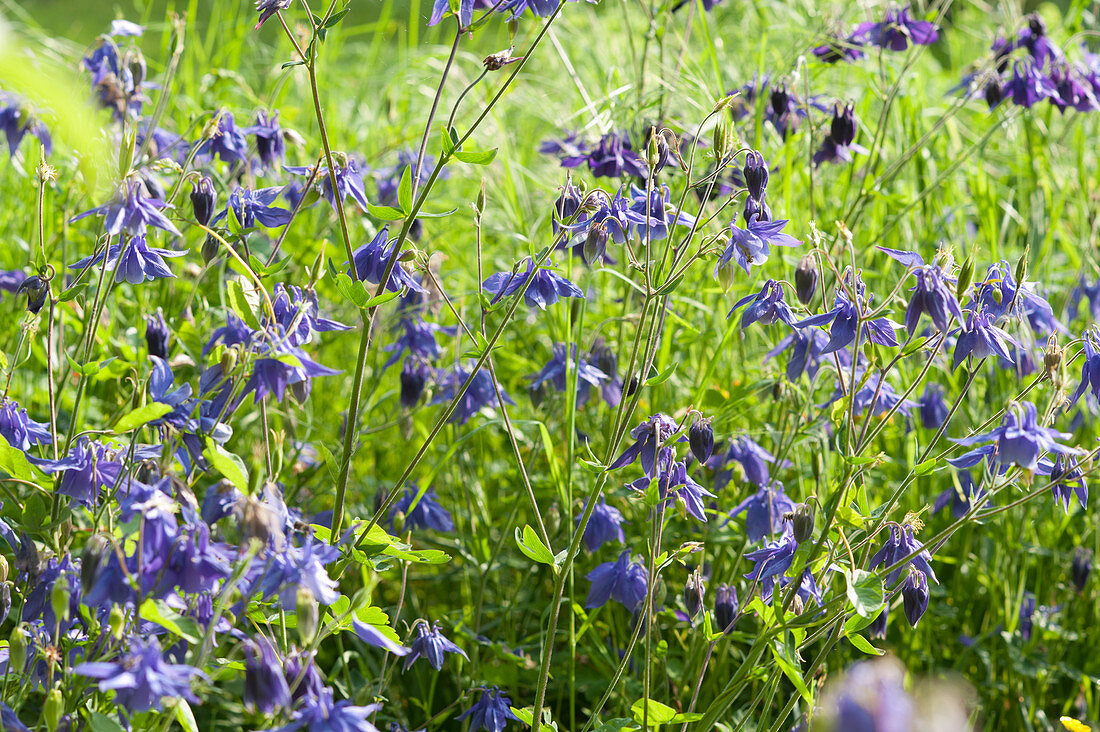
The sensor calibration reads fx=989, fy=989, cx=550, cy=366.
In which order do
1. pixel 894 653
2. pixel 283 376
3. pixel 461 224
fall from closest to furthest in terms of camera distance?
1. pixel 283 376
2. pixel 894 653
3. pixel 461 224

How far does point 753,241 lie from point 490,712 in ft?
3.17

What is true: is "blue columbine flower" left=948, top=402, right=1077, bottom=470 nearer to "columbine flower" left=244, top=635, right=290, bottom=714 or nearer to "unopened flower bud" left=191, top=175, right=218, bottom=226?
"columbine flower" left=244, top=635, right=290, bottom=714

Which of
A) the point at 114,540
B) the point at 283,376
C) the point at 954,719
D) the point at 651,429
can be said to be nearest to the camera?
the point at 954,719

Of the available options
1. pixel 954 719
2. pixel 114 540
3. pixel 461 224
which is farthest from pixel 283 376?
pixel 461 224

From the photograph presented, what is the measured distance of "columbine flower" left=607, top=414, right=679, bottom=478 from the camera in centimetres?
169

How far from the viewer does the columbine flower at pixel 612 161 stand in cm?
239

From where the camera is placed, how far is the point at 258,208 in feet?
6.30

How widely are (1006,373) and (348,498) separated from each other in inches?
77.3

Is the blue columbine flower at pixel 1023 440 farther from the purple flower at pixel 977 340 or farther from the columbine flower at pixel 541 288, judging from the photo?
the columbine flower at pixel 541 288

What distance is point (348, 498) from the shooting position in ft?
9.51

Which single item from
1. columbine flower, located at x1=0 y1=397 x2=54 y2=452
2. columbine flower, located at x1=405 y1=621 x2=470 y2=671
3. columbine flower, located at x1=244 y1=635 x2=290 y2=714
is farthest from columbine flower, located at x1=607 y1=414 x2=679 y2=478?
columbine flower, located at x1=0 y1=397 x2=54 y2=452

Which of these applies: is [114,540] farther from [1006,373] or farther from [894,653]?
[1006,373]

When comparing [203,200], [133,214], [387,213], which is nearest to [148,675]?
[133,214]

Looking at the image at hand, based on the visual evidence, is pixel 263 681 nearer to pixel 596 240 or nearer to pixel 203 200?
pixel 596 240
